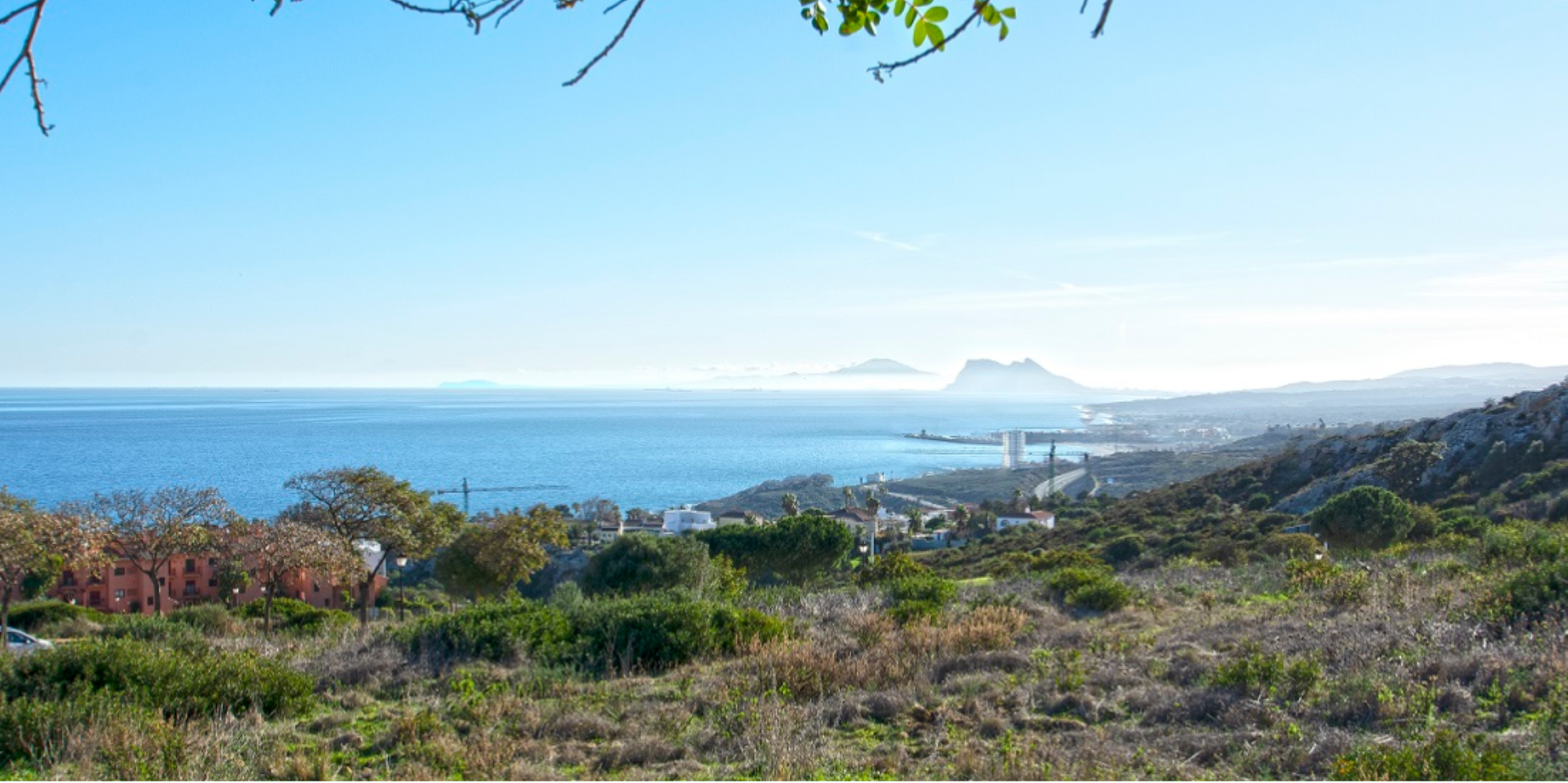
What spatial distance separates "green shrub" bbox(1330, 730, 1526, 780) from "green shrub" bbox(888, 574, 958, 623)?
15.4 feet

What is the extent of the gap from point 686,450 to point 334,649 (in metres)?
129

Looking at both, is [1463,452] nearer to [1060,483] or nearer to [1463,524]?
[1463,524]

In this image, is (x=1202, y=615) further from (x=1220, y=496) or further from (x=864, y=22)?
(x=1220, y=496)

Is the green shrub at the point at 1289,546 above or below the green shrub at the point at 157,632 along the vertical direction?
below

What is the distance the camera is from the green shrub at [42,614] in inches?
714

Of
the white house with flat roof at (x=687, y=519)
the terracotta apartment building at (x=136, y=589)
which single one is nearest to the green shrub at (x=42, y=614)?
the terracotta apartment building at (x=136, y=589)

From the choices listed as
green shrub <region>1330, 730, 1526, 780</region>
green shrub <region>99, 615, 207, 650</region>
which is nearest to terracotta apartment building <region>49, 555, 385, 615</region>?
green shrub <region>99, 615, 207, 650</region>

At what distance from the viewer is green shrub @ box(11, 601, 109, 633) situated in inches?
714

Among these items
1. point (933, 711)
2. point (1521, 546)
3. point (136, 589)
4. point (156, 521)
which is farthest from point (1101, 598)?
point (136, 589)

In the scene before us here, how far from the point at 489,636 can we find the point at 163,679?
8.26 ft

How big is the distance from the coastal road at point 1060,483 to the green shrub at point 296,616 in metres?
69.0

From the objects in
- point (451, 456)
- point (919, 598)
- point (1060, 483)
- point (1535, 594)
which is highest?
point (1535, 594)

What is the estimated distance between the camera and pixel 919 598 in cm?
1044

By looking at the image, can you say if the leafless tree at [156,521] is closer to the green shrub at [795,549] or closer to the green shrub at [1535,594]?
the green shrub at [795,549]
